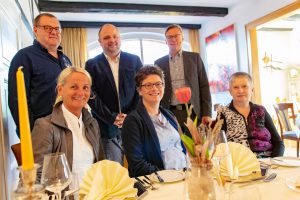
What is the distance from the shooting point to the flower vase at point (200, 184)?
34.0 inches

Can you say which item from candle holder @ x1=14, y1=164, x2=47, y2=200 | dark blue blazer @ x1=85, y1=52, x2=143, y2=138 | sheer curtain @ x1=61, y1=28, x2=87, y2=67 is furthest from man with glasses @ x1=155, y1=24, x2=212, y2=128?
sheer curtain @ x1=61, y1=28, x2=87, y2=67

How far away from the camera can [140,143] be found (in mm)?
1653

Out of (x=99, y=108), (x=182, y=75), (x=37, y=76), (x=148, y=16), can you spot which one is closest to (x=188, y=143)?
(x=37, y=76)

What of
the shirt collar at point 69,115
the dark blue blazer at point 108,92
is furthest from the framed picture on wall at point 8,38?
the shirt collar at point 69,115

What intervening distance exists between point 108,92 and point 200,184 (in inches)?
63.5

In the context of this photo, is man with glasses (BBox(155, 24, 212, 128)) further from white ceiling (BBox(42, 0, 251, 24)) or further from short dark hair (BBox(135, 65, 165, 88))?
white ceiling (BBox(42, 0, 251, 24))

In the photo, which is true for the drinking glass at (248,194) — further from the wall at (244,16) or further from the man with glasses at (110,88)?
the wall at (244,16)

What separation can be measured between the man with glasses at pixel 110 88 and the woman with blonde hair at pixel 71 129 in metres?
0.73

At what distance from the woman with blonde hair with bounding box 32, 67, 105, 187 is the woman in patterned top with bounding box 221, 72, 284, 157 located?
1036mm

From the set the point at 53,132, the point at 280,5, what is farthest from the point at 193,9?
the point at 53,132

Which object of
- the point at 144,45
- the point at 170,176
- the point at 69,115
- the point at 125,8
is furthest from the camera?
the point at 144,45

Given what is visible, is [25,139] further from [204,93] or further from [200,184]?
[204,93]

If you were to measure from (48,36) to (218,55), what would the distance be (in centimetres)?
435

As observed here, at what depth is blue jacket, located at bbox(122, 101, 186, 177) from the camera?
1.61 meters
